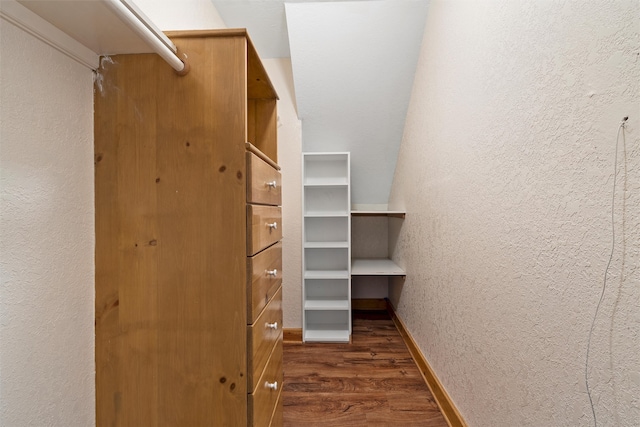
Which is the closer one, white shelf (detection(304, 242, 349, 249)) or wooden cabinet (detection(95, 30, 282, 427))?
wooden cabinet (detection(95, 30, 282, 427))

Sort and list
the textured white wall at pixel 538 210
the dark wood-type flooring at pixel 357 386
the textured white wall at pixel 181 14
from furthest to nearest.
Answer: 1. the dark wood-type flooring at pixel 357 386
2. the textured white wall at pixel 181 14
3. the textured white wall at pixel 538 210

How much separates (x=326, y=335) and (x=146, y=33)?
2.09 meters

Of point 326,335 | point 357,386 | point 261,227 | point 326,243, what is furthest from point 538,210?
point 326,335

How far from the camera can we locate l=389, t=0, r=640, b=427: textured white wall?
570mm

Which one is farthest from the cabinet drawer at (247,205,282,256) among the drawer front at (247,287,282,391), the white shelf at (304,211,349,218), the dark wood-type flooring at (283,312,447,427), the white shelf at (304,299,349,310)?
the white shelf at (304,299,349,310)

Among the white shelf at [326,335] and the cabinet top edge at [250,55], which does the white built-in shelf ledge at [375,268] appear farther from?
the cabinet top edge at [250,55]

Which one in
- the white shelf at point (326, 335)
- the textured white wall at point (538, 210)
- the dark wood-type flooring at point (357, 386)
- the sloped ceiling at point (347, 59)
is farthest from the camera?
the white shelf at point (326, 335)

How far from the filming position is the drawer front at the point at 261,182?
0.84 m

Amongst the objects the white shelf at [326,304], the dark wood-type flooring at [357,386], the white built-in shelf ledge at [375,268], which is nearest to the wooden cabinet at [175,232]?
the dark wood-type flooring at [357,386]

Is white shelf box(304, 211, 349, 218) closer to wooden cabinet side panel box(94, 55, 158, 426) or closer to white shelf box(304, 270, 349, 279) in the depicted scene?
white shelf box(304, 270, 349, 279)

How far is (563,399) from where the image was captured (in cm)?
71

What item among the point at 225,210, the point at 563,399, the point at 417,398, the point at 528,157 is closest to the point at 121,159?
the point at 225,210

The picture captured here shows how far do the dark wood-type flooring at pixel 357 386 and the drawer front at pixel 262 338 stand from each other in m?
0.52

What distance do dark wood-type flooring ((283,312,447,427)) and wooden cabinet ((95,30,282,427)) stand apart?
0.75 m
